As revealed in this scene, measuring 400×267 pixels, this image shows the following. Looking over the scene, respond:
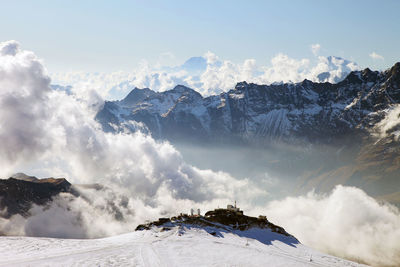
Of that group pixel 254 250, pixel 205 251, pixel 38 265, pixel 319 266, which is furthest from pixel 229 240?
pixel 38 265

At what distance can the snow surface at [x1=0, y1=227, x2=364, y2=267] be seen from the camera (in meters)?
54.2

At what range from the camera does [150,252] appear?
64.0m

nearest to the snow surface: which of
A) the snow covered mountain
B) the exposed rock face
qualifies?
the snow covered mountain

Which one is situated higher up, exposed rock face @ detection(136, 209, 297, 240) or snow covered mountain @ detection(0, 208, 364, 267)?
exposed rock face @ detection(136, 209, 297, 240)

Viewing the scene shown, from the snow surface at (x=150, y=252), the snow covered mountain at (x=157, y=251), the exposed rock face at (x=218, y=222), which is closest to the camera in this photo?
the snow surface at (x=150, y=252)

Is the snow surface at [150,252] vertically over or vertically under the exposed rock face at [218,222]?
under

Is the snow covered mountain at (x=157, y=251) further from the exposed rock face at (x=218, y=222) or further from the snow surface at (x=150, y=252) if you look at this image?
the exposed rock face at (x=218, y=222)

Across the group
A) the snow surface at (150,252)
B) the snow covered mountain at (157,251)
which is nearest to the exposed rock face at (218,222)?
the snow covered mountain at (157,251)

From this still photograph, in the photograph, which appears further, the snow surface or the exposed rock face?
the exposed rock face

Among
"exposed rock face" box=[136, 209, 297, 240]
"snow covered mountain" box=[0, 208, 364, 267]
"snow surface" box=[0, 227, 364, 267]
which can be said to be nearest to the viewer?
"snow surface" box=[0, 227, 364, 267]

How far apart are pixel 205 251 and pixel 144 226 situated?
3268cm

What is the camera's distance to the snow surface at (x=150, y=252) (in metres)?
54.2

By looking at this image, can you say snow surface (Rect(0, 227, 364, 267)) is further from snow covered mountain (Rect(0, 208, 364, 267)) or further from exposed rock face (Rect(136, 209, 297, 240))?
exposed rock face (Rect(136, 209, 297, 240))

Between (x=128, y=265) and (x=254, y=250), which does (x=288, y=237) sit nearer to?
(x=254, y=250)
